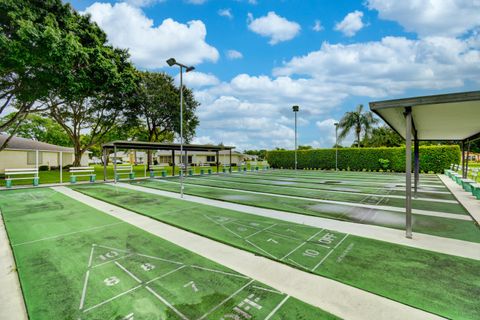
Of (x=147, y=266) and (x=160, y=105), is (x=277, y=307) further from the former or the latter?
(x=160, y=105)

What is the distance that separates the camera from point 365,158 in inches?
1054

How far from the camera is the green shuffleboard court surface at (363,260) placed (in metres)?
3.08

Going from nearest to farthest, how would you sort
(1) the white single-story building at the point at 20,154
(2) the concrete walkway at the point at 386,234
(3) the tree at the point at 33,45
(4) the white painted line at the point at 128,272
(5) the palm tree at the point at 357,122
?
(4) the white painted line at the point at 128,272 < (2) the concrete walkway at the point at 386,234 < (3) the tree at the point at 33,45 < (1) the white single-story building at the point at 20,154 < (5) the palm tree at the point at 357,122

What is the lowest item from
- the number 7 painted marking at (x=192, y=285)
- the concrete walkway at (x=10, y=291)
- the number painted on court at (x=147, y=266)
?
the concrete walkway at (x=10, y=291)

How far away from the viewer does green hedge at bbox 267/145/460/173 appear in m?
22.1

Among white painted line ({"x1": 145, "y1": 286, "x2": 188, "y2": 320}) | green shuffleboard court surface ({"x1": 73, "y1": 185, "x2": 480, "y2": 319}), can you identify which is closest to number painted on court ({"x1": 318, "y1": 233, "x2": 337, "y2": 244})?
green shuffleboard court surface ({"x1": 73, "y1": 185, "x2": 480, "y2": 319})

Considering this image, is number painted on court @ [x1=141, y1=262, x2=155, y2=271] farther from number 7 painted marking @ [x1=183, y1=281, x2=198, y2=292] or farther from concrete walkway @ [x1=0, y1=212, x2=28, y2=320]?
concrete walkway @ [x1=0, y1=212, x2=28, y2=320]

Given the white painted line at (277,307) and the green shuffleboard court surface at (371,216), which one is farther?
the green shuffleboard court surface at (371,216)

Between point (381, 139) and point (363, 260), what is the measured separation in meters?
39.9

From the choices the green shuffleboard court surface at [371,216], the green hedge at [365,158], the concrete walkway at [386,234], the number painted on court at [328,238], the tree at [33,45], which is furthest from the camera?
the green hedge at [365,158]

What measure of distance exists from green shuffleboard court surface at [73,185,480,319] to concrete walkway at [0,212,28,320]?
10.5 ft

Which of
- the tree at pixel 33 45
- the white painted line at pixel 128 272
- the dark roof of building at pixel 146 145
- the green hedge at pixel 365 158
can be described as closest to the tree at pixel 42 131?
the tree at pixel 33 45

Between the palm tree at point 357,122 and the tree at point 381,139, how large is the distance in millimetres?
1438

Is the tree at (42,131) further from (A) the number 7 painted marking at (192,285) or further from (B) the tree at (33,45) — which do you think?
(A) the number 7 painted marking at (192,285)
